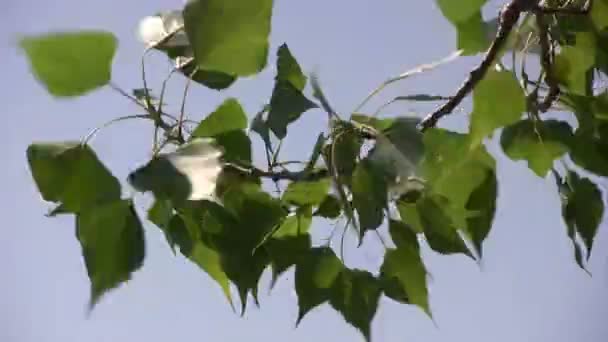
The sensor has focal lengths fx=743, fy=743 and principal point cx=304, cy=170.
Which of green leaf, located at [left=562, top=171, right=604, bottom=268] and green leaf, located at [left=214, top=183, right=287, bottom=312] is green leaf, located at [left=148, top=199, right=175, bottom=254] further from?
green leaf, located at [left=562, top=171, right=604, bottom=268]

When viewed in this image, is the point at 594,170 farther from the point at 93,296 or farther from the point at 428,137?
the point at 93,296

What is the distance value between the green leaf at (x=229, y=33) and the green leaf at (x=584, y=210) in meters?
0.14

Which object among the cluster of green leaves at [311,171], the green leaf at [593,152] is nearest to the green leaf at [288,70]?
the cluster of green leaves at [311,171]

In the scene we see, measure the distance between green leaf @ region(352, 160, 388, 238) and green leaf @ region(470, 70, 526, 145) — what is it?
0.04m

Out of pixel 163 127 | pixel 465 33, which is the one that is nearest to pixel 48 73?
pixel 163 127

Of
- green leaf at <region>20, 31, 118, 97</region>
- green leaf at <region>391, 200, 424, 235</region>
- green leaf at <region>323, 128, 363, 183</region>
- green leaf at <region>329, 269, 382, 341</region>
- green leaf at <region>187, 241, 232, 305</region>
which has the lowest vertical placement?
green leaf at <region>329, 269, 382, 341</region>

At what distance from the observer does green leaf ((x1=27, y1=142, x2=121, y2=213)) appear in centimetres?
25

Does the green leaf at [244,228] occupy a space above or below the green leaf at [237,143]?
below

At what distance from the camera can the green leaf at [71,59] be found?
262mm

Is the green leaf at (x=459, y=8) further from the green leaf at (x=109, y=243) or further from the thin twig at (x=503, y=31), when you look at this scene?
the green leaf at (x=109, y=243)

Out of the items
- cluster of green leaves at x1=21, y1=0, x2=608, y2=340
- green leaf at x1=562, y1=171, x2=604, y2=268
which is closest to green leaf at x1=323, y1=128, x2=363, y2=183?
cluster of green leaves at x1=21, y1=0, x2=608, y2=340

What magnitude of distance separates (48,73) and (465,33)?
152 millimetres

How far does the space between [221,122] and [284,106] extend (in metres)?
Answer: 0.03

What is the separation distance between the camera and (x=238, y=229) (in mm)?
274
